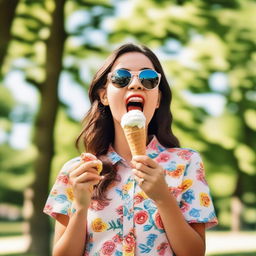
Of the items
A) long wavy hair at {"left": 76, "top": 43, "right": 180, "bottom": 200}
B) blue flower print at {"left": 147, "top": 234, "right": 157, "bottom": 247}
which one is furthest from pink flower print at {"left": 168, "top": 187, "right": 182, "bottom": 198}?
long wavy hair at {"left": 76, "top": 43, "right": 180, "bottom": 200}

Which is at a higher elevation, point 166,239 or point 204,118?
point 204,118

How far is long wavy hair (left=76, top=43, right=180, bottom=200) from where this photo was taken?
2.91 metres

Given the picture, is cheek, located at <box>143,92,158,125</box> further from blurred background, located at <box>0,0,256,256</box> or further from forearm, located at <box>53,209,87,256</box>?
blurred background, located at <box>0,0,256,256</box>

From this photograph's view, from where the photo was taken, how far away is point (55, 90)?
525 inches

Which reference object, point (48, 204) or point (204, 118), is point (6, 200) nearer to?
point (204, 118)

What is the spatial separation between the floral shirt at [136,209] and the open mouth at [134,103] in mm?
297

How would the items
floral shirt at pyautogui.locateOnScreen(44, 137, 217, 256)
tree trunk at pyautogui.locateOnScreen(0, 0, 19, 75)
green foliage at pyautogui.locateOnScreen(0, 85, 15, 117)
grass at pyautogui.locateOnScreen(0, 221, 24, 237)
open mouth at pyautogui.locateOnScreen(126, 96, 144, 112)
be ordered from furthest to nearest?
grass at pyautogui.locateOnScreen(0, 221, 24, 237)
green foliage at pyautogui.locateOnScreen(0, 85, 15, 117)
tree trunk at pyautogui.locateOnScreen(0, 0, 19, 75)
open mouth at pyautogui.locateOnScreen(126, 96, 144, 112)
floral shirt at pyautogui.locateOnScreen(44, 137, 217, 256)

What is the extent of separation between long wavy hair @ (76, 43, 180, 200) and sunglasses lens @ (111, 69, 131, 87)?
207 mm

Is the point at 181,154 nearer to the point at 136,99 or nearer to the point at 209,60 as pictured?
the point at 136,99

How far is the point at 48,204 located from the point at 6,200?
1580 inches

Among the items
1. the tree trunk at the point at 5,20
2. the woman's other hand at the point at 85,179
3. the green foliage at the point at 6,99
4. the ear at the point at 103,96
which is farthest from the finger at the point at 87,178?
the green foliage at the point at 6,99

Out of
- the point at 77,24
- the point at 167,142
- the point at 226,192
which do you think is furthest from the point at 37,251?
the point at 226,192

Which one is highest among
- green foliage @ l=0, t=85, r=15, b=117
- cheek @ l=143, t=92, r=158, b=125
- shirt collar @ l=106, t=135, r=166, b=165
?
green foliage @ l=0, t=85, r=15, b=117

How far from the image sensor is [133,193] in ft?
8.68
